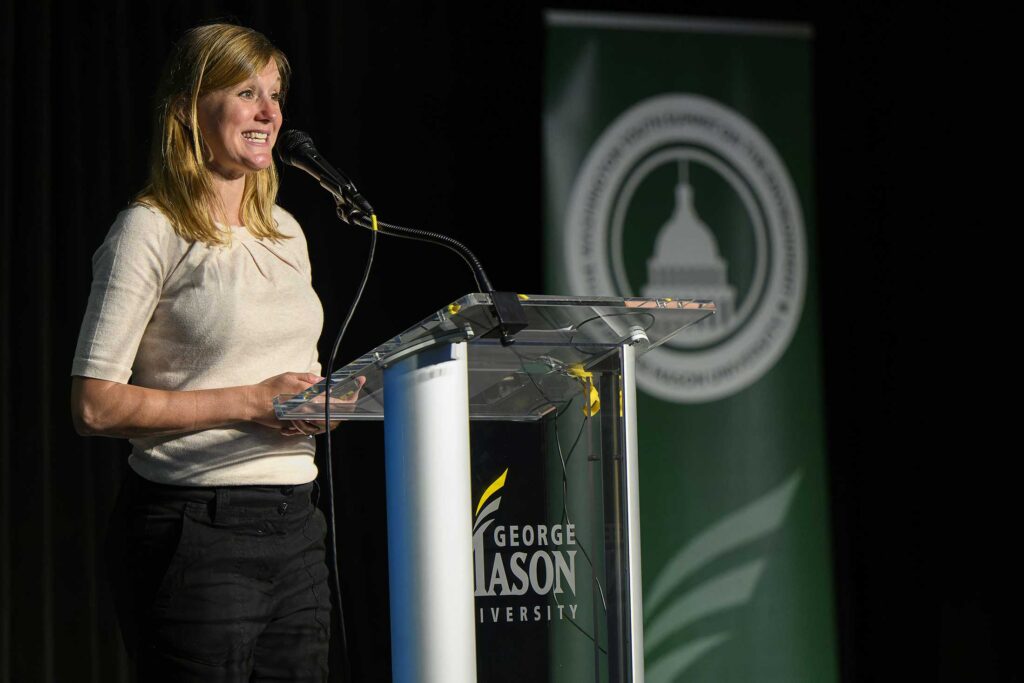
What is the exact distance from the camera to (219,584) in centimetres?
150

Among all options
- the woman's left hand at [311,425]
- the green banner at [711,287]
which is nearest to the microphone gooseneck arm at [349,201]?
the woman's left hand at [311,425]

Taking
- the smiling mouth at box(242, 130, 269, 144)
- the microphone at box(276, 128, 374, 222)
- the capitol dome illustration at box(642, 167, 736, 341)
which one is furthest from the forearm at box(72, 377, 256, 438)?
the capitol dome illustration at box(642, 167, 736, 341)

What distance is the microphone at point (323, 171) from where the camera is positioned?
1.50m

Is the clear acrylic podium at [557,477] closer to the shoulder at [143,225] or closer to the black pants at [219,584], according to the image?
the black pants at [219,584]

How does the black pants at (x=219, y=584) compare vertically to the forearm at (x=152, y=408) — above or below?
below

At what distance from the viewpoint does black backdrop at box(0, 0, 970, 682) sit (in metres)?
2.80

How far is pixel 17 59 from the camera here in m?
2.86

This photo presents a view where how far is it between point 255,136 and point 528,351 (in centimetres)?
59

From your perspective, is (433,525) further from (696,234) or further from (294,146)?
(696,234)

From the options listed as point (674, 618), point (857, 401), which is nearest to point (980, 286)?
point (857, 401)

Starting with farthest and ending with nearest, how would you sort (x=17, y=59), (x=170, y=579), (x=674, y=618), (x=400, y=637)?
(x=674, y=618)
(x=17, y=59)
(x=170, y=579)
(x=400, y=637)

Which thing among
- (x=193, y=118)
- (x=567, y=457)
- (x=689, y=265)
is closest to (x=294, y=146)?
(x=193, y=118)

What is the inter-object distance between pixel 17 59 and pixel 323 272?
909mm

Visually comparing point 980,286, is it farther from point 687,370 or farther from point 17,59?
point 17,59
